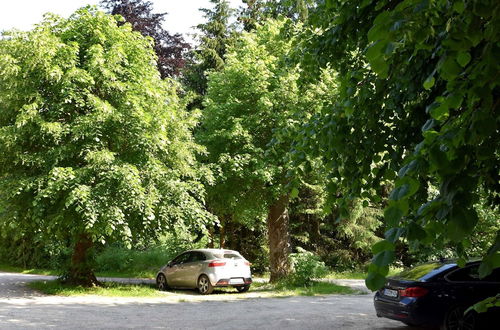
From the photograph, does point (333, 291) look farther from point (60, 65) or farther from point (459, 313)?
point (60, 65)

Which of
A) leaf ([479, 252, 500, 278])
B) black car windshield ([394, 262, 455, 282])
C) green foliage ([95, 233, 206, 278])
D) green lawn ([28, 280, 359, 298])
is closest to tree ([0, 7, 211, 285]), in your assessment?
green lawn ([28, 280, 359, 298])

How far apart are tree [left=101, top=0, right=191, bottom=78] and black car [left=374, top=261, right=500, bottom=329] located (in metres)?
23.3

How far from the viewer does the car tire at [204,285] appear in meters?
15.9

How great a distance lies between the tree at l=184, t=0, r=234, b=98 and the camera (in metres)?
30.1

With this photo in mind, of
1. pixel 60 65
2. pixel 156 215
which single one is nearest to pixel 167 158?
pixel 156 215

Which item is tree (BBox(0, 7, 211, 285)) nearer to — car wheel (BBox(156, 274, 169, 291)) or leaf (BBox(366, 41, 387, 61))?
car wheel (BBox(156, 274, 169, 291))

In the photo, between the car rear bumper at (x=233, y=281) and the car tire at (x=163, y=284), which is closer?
the car rear bumper at (x=233, y=281)

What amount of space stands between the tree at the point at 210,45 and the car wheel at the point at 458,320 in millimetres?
22961

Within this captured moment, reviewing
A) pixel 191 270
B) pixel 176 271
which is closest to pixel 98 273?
pixel 176 271

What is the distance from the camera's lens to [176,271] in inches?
672

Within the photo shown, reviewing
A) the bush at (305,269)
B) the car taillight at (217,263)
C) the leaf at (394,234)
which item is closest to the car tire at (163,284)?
the car taillight at (217,263)

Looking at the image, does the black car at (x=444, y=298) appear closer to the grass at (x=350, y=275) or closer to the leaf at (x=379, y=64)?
the leaf at (x=379, y=64)

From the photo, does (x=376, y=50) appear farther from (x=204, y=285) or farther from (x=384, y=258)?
(x=204, y=285)

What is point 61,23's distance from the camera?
49.0 feet
